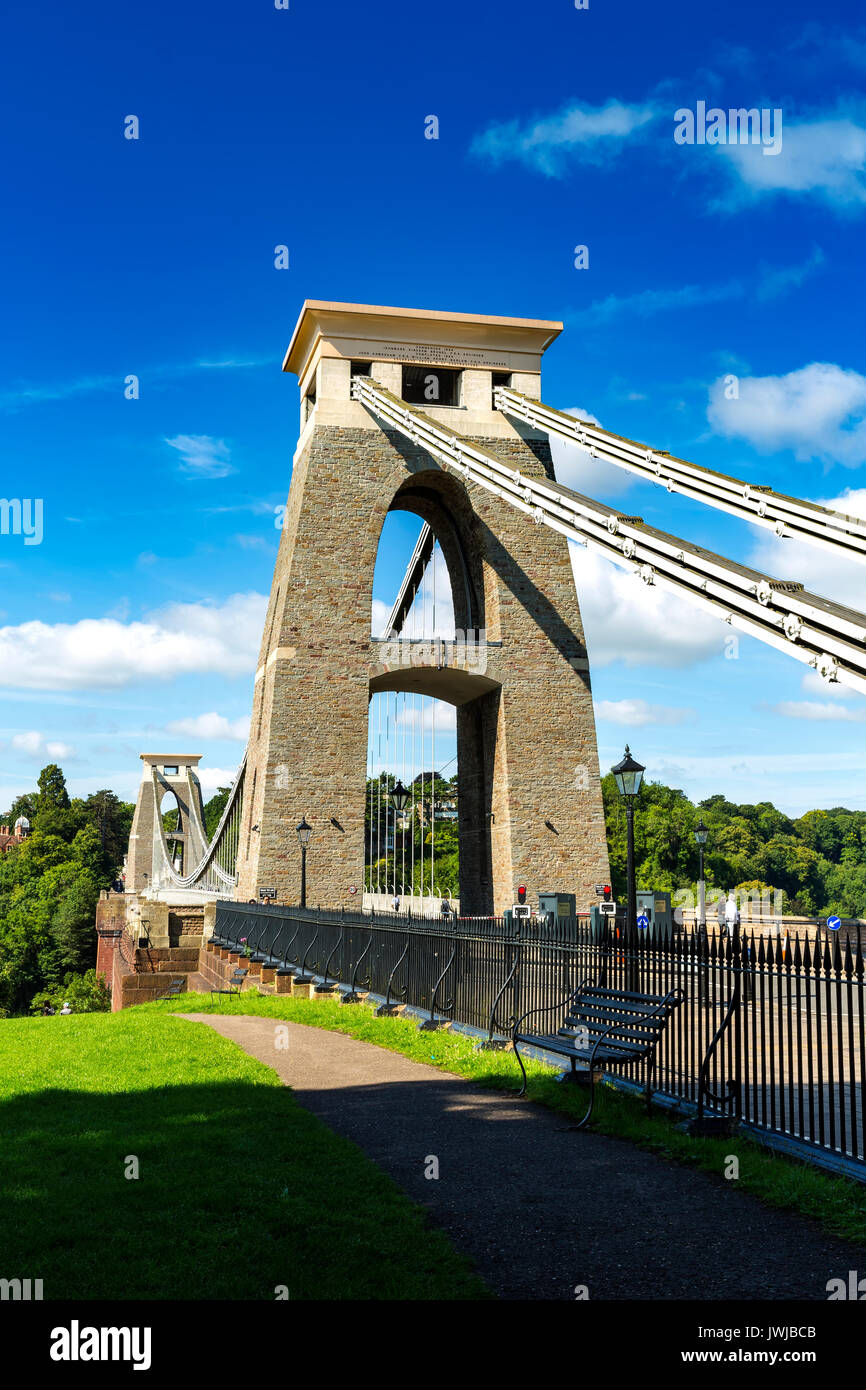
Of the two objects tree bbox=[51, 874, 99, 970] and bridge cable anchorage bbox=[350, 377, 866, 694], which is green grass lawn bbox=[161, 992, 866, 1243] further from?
tree bbox=[51, 874, 99, 970]

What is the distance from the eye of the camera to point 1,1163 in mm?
6219

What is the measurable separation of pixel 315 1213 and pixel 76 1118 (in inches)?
107

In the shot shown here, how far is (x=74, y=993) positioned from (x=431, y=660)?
41.2 meters

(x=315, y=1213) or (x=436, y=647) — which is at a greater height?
(x=436, y=647)

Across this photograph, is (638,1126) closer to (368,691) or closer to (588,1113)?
(588,1113)

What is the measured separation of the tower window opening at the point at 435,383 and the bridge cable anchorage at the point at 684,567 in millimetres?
2436

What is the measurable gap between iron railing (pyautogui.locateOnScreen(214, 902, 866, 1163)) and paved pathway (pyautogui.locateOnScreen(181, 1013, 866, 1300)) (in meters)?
0.87

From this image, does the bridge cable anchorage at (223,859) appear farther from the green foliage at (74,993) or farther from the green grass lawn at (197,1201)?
the green grass lawn at (197,1201)

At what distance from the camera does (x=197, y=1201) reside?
5484mm

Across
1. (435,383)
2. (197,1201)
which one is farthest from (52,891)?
(197,1201)

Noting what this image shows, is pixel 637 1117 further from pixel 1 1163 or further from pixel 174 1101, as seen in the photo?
pixel 1 1163

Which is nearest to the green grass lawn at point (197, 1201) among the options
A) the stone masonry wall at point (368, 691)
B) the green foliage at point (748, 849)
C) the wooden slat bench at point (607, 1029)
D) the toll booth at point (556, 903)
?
the wooden slat bench at point (607, 1029)

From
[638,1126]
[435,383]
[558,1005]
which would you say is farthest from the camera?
[435,383]
